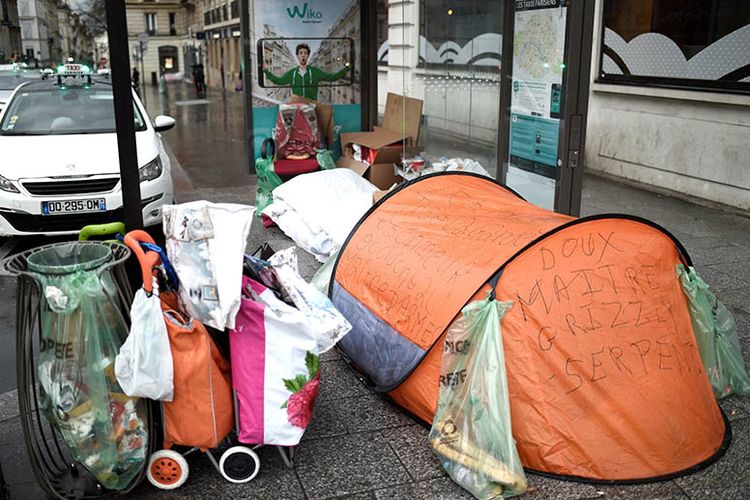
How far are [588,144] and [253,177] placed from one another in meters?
5.07

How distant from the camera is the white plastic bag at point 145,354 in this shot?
2910 millimetres

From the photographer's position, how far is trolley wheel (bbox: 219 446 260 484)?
325 cm

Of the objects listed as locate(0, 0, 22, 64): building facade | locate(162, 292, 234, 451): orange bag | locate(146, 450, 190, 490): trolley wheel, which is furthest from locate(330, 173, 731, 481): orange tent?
locate(0, 0, 22, 64): building facade

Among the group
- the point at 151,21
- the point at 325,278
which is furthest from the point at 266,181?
the point at 151,21

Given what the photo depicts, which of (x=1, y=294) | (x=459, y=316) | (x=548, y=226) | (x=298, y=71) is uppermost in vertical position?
(x=298, y=71)

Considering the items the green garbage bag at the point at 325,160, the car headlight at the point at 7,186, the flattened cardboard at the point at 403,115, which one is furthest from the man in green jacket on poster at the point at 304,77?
the car headlight at the point at 7,186

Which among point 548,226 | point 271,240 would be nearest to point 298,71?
point 271,240

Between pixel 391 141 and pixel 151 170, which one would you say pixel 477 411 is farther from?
pixel 151 170

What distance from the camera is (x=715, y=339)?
3.88m

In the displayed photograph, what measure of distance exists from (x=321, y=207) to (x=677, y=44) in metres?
5.40

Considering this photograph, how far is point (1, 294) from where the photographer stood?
239 inches

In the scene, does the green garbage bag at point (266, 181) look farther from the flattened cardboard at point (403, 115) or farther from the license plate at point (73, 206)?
the license plate at point (73, 206)

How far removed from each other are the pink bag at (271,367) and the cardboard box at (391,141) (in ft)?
15.6

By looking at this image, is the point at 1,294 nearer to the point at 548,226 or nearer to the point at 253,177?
the point at 548,226
